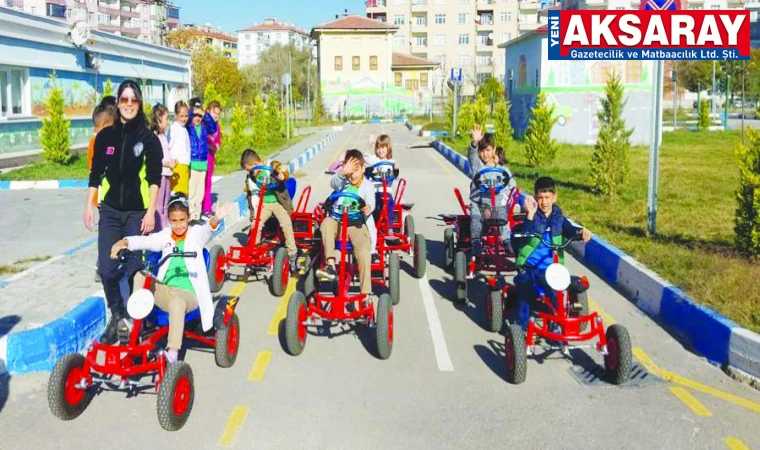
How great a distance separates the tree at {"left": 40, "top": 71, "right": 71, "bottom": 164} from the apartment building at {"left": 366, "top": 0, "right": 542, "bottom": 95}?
7305cm

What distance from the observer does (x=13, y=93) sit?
2261 cm

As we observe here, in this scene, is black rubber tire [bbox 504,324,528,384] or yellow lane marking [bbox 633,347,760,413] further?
black rubber tire [bbox 504,324,528,384]

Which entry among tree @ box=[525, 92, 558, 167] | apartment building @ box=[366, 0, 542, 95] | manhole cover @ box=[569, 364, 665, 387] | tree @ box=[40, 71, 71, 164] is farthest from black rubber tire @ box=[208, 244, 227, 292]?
apartment building @ box=[366, 0, 542, 95]

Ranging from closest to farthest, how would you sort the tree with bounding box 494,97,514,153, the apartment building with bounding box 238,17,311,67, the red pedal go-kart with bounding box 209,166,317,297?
the red pedal go-kart with bounding box 209,166,317,297, the tree with bounding box 494,97,514,153, the apartment building with bounding box 238,17,311,67

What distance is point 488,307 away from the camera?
688 centimetres

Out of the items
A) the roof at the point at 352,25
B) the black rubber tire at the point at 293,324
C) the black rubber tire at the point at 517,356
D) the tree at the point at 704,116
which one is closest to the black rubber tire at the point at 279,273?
the black rubber tire at the point at 293,324

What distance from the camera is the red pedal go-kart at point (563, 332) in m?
5.52

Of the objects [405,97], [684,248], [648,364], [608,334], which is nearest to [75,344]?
[608,334]

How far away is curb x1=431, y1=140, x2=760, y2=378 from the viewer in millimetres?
5863

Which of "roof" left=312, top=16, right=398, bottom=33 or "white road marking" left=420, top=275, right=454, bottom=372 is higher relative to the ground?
"roof" left=312, top=16, right=398, bottom=33

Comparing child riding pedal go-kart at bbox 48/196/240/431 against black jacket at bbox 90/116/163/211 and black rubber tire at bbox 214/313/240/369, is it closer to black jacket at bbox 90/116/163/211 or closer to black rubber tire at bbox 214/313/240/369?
black rubber tire at bbox 214/313/240/369

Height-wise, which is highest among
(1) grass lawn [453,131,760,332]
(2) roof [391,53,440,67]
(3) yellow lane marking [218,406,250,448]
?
(2) roof [391,53,440,67]

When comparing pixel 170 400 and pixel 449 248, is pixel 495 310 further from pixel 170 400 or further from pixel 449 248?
pixel 170 400

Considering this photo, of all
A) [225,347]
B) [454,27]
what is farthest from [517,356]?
[454,27]
